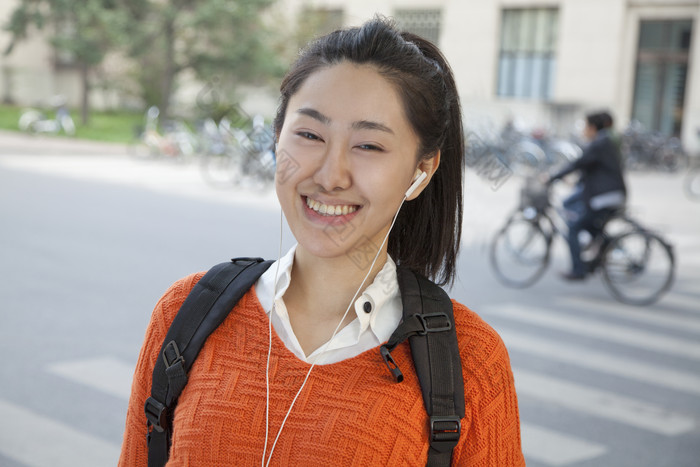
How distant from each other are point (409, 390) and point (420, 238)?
41cm

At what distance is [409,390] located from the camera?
1546 mm

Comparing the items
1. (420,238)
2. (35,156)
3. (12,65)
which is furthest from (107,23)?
(420,238)

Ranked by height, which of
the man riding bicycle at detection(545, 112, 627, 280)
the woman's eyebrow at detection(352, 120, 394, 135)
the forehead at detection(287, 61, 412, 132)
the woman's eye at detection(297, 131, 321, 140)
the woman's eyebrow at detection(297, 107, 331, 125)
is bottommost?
the man riding bicycle at detection(545, 112, 627, 280)

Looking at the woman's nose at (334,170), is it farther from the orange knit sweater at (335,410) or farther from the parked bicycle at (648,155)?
the parked bicycle at (648,155)

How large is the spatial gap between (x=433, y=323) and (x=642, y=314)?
20.3ft

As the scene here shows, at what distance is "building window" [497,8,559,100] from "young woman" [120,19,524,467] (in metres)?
29.8

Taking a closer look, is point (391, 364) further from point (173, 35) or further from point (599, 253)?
point (173, 35)

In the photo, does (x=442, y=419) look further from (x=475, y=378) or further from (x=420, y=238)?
(x=420, y=238)

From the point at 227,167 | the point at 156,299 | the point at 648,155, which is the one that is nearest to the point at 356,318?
the point at 156,299

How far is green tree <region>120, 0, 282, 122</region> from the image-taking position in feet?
88.3

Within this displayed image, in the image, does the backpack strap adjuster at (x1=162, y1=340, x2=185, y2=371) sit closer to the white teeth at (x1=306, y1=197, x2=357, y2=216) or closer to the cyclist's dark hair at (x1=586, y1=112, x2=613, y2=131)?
the white teeth at (x1=306, y1=197, x2=357, y2=216)

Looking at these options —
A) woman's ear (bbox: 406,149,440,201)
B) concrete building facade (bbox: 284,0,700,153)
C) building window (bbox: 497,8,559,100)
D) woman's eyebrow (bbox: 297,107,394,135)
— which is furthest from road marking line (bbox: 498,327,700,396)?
building window (bbox: 497,8,559,100)

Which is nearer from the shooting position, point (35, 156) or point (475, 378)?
point (475, 378)

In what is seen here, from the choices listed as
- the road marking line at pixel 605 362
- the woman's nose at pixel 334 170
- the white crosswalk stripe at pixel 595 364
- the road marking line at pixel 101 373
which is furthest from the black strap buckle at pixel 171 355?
the road marking line at pixel 605 362
